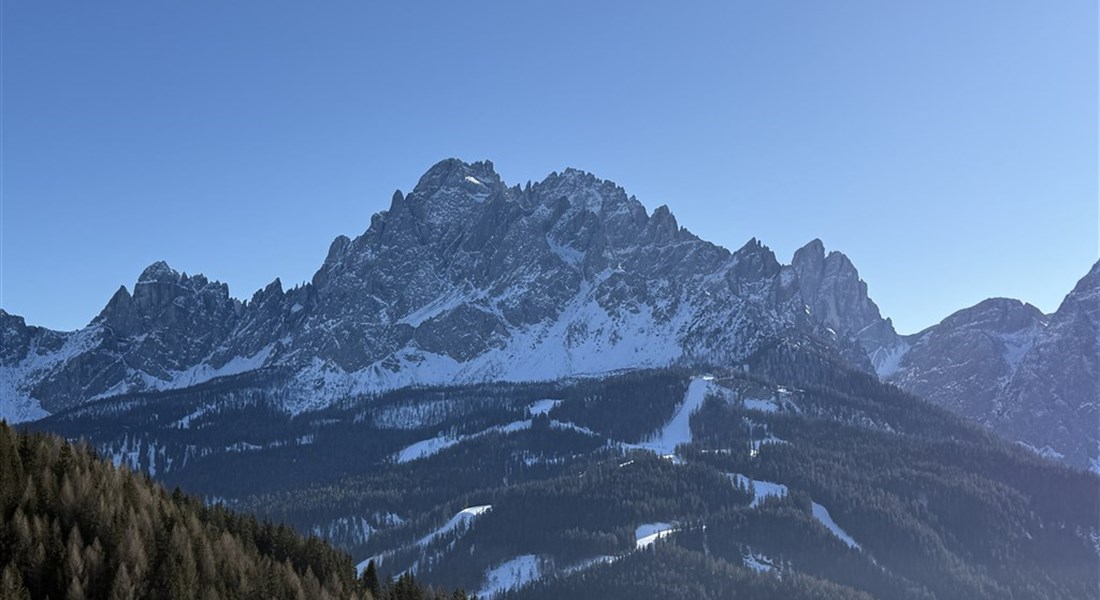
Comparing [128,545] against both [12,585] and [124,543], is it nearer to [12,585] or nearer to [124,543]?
[124,543]

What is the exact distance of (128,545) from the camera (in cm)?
8719

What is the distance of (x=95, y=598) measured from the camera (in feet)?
267

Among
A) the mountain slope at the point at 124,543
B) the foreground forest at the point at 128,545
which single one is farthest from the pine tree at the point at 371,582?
the mountain slope at the point at 124,543

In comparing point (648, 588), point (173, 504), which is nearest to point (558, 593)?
point (648, 588)

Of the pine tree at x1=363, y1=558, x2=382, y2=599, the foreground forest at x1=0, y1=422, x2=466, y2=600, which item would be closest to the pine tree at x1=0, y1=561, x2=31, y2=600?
the foreground forest at x1=0, y1=422, x2=466, y2=600

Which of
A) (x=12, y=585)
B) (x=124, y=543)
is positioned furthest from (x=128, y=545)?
(x=12, y=585)

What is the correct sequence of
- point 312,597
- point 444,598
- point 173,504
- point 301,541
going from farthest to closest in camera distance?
point 444,598 < point 301,541 < point 173,504 < point 312,597

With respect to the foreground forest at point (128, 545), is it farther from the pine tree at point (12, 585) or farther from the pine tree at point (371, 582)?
the pine tree at point (371, 582)

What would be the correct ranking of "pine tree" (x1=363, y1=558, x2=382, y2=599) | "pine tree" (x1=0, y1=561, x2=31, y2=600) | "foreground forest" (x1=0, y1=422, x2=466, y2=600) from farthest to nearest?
"pine tree" (x1=363, y1=558, x2=382, y2=599) < "foreground forest" (x1=0, y1=422, x2=466, y2=600) < "pine tree" (x1=0, y1=561, x2=31, y2=600)

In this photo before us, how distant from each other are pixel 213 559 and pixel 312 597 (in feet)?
31.1

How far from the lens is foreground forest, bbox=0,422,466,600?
81.5 m

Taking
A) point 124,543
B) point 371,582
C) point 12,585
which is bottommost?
point 371,582

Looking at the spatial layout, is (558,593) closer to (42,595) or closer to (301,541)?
(301,541)

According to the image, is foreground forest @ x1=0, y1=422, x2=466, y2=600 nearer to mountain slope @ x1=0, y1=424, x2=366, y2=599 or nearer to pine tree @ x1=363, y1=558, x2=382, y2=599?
mountain slope @ x1=0, y1=424, x2=366, y2=599
